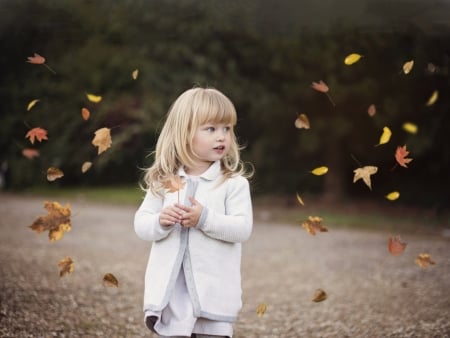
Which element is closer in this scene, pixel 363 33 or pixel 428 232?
pixel 428 232

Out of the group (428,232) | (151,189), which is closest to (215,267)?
(151,189)

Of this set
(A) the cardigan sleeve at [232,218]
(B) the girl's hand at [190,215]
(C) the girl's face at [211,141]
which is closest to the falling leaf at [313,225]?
(A) the cardigan sleeve at [232,218]

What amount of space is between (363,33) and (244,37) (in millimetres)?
2637

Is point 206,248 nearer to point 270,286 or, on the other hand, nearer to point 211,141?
point 211,141

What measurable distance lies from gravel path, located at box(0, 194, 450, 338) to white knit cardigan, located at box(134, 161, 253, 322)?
35.7 inches

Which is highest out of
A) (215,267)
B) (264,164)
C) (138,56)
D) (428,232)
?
(138,56)

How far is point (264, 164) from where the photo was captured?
13.9m

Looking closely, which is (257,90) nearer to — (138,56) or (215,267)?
(138,56)

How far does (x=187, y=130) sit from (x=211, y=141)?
123 mm

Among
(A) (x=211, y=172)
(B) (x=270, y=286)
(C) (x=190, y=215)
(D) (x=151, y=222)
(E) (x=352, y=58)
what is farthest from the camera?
(B) (x=270, y=286)

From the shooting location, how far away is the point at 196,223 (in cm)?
247

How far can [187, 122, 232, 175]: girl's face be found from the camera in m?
2.62

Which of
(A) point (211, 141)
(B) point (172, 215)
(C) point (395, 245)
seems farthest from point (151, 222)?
(C) point (395, 245)

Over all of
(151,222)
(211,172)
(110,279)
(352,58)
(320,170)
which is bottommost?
(110,279)
